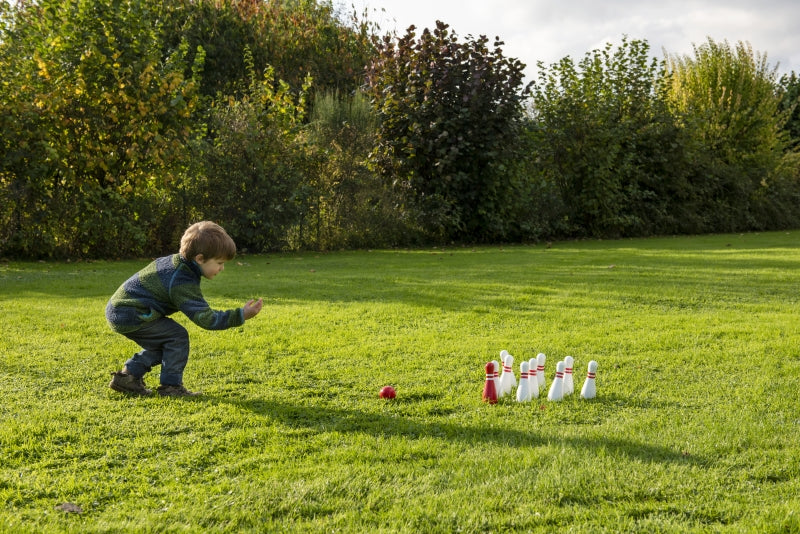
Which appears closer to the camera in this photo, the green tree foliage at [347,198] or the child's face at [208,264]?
the child's face at [208,264]

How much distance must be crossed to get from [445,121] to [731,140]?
1256 cm

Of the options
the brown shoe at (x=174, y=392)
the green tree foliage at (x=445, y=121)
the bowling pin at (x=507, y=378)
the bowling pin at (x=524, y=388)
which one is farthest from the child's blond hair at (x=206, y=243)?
the green tree foliage at (x=445, y=121)

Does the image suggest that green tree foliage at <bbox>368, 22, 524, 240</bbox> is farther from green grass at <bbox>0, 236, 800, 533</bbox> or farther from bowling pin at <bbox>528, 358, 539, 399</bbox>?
bowling pin at <bbox>528, 358, 539, 399</bbox>

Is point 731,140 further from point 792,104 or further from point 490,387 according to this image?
point 490,387

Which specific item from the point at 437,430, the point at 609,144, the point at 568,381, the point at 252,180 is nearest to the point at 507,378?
the point at 568,381

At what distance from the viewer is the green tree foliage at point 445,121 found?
1583 cm

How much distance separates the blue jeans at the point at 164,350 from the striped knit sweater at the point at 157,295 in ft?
0.23

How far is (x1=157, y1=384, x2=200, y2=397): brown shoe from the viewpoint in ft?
14.7

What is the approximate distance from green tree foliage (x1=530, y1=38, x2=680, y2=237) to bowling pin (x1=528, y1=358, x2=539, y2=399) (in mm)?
13988

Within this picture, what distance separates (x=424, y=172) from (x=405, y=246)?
182 centimetres

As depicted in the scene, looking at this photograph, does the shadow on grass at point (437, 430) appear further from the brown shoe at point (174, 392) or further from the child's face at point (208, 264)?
the child's face at point (208, 264)

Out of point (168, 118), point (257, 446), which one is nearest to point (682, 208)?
point (168, 118)

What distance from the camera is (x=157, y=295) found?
447 centimetres

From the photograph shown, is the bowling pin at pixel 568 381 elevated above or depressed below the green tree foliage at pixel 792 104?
below
